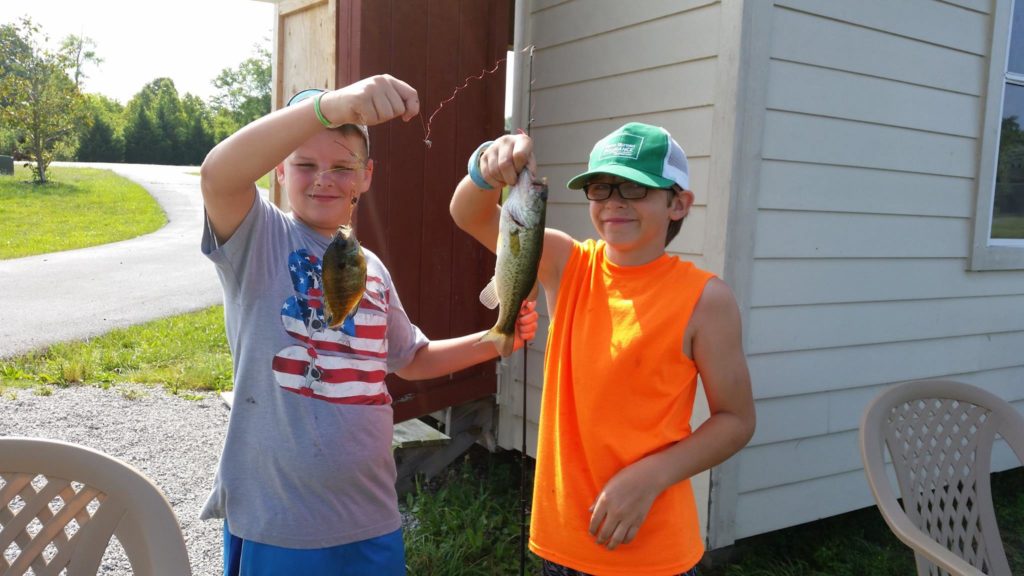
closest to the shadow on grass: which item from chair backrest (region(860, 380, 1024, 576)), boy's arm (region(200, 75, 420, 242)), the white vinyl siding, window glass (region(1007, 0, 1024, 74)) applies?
the white vinyl siding

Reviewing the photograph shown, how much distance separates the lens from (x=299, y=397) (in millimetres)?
1906

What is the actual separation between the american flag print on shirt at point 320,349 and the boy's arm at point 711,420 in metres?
0.70

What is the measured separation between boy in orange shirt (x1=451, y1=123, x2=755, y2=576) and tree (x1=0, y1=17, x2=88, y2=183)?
30029mm

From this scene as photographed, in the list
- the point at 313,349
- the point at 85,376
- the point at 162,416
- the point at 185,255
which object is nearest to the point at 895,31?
the point at 313,349

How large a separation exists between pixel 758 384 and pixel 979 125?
214 centimetres

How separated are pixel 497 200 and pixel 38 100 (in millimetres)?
31795

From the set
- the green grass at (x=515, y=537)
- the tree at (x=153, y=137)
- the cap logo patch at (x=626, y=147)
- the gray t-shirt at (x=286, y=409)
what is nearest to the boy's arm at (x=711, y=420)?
the cap logo patch at (x=626, y=147)

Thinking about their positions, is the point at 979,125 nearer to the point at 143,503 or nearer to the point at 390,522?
the point at 390,522

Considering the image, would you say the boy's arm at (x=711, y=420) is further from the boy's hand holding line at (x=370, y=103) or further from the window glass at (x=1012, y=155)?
the window glass at (x=1012, y=155)

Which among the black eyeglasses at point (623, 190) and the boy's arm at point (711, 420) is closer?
the boy's arm at point (711, 420)

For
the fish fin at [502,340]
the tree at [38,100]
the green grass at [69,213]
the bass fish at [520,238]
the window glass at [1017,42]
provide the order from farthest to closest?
the tree at [38,100] < the green grass at [69,213] < the window glass at [1017,42] < the fish fin at [502,340] < the bass fish at [520,238]

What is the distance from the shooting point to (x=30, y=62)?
96.3 feet

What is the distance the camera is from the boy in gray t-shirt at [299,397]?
73.8 inches

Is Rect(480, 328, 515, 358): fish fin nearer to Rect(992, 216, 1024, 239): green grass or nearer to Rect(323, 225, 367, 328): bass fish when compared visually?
Rect(323, 225, 367, 328): bass fish
